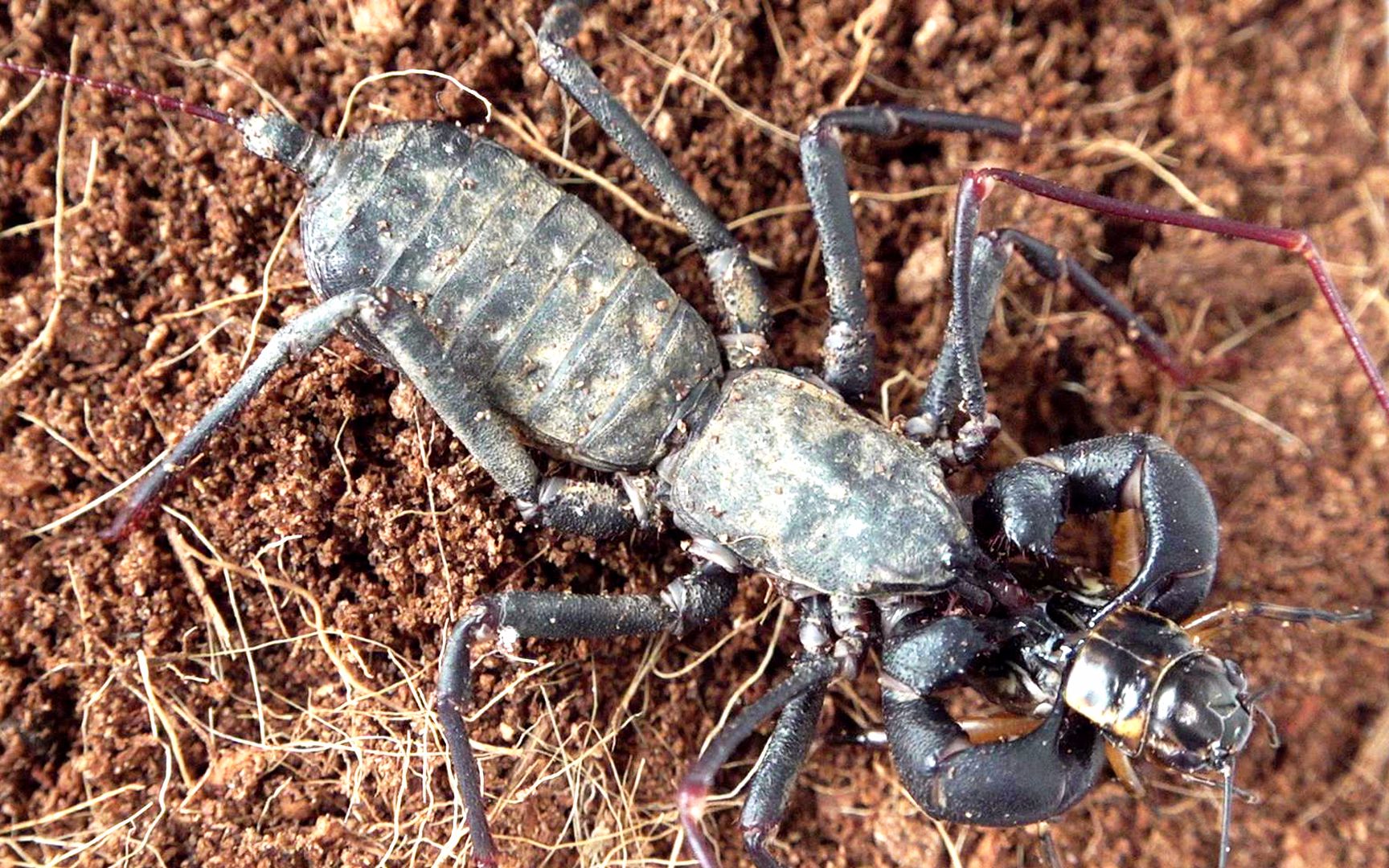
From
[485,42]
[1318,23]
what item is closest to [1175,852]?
[1318,23]

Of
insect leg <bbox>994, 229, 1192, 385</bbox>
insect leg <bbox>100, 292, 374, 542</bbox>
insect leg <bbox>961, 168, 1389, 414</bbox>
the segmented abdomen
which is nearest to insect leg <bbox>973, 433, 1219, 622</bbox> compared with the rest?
insect leg <bbox>961, 168, 1389, 414</bbox>

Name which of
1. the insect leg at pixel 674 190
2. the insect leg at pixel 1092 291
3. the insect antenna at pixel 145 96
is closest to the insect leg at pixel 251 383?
the insect antenna at pixel 145 96

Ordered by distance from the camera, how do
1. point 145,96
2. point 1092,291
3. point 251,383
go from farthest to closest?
point 1092,291
point 145,96
point 251,383

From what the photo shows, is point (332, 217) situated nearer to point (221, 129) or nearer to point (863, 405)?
point (221, 129)

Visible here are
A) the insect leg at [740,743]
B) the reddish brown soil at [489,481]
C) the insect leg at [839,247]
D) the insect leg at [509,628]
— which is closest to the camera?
the insect leg at [740,743]

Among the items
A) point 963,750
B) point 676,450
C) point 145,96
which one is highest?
point 145,96

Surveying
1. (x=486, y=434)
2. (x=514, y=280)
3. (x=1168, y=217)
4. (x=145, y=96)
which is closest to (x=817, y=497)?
(x=486, y=434)

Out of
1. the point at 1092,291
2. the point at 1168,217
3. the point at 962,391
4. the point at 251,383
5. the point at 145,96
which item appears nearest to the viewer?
the point at 1168,217

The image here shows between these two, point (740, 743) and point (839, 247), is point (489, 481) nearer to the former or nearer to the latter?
point (740, 743)

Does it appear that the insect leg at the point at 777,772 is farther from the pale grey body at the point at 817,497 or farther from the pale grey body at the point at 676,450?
the pale grey body at the point at 817,497
